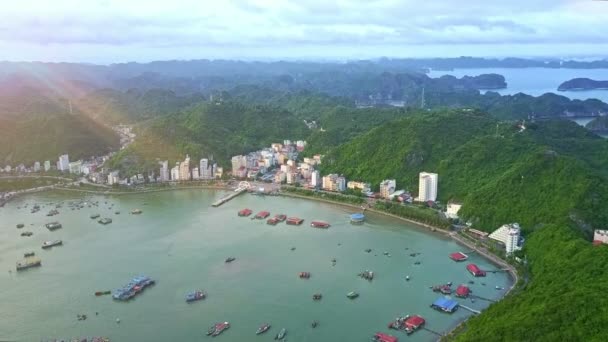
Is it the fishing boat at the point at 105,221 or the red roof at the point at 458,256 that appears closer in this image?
the red roof at the point at 458,256

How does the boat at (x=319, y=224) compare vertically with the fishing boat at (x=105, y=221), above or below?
above

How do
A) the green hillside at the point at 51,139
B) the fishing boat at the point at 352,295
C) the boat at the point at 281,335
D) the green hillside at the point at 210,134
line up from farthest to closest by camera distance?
the green hillside at the point at 51,139 < the green hillside at the point at 210,134 < the fishing boat at the point at 352,295 < the boat at the point at 281,335

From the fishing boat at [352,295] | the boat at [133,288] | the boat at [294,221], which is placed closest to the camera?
the fishing boat at [352,295]

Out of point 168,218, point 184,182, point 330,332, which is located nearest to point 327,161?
point 184,182

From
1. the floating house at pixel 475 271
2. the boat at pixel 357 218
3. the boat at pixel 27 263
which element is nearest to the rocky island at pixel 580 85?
the boat at pixel 357 218

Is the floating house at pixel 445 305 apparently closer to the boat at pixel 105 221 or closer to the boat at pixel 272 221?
the boat at pixel 272 221

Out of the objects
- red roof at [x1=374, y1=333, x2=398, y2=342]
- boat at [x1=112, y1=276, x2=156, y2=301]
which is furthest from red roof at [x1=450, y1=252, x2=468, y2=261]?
boat at [x1=112, y1=276, x2=156, y2=301]
